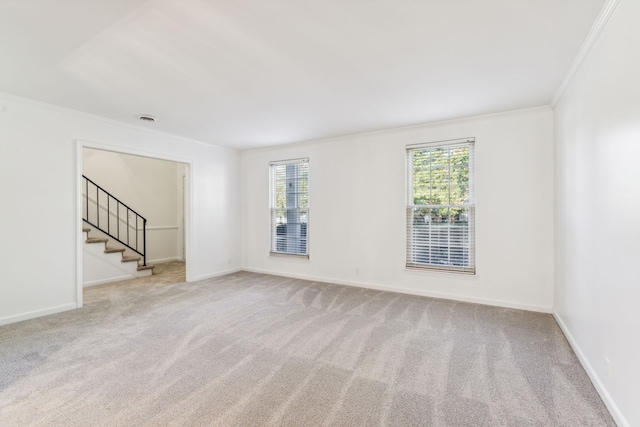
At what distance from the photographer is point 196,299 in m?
4.25

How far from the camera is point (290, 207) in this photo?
579cm

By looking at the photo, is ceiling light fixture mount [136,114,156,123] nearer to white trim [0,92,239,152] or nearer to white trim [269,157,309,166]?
white trim [0,92,239,152]

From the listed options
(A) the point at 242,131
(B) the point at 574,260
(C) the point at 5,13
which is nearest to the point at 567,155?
(B) the point at 574,260

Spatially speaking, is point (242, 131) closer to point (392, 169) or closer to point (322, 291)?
point (392, 169)

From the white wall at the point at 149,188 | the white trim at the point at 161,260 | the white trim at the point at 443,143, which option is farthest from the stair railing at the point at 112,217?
the white trim at the point at 443,143

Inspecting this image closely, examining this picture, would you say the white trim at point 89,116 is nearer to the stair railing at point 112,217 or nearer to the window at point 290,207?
the window at point 290,207

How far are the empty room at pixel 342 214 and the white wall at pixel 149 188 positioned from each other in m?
1.20

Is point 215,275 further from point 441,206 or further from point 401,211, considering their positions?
point 441,206

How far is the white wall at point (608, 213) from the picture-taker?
63.5 inches

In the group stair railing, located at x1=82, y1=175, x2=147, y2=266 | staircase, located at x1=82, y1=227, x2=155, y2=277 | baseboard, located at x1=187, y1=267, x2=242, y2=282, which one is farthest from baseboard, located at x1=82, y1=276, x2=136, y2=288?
baseboard, located at x1=187, y1=267, x2=242, y2=282

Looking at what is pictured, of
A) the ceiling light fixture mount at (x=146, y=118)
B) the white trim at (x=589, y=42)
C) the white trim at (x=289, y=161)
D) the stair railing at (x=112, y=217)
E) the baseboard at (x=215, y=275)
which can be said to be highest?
the ceiling light fixture mount at (x=146, y=118)

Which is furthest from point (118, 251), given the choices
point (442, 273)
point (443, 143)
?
point (443, 143)

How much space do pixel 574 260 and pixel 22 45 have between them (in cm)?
500

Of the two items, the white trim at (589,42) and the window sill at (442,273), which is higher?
the white trim at (589,42)
